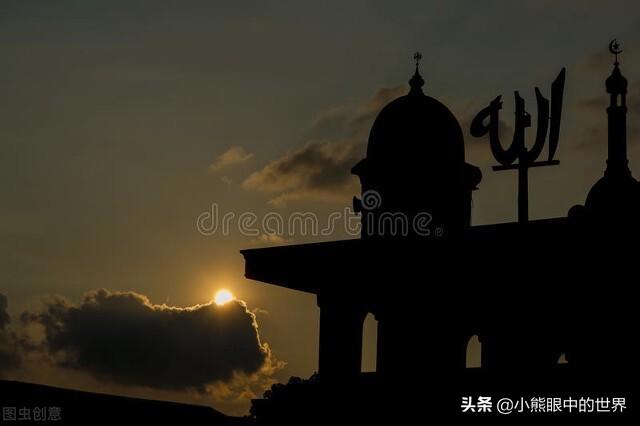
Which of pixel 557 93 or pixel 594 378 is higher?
pixel 557 93

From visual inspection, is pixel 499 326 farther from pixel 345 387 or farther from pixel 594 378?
pixel 594 378

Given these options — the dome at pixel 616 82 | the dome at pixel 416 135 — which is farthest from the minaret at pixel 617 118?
the dome at pixel 416 135

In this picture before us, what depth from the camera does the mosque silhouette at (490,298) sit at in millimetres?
30469

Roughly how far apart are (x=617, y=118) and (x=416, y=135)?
1290cm

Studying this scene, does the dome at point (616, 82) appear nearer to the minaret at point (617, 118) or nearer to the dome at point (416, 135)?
the minaret at point (617, 118)

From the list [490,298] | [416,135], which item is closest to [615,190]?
[490,298]

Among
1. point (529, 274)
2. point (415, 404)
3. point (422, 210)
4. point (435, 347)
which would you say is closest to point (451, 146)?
point (422, 210)

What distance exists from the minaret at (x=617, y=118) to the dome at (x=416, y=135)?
9.86 metres

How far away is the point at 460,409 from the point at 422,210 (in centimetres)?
2251

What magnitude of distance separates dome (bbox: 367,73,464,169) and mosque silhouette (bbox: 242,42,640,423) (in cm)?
892

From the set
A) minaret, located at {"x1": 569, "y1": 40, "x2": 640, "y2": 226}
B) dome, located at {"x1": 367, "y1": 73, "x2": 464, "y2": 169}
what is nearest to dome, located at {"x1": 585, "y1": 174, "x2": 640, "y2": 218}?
minaret, located at {"x1": 569, "y1": 40, "x2": 640, "y2": 226}

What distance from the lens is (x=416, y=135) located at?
172ft

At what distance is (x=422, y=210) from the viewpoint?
2021 inches

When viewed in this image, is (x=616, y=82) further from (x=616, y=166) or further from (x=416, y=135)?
(x=416, y=135)
